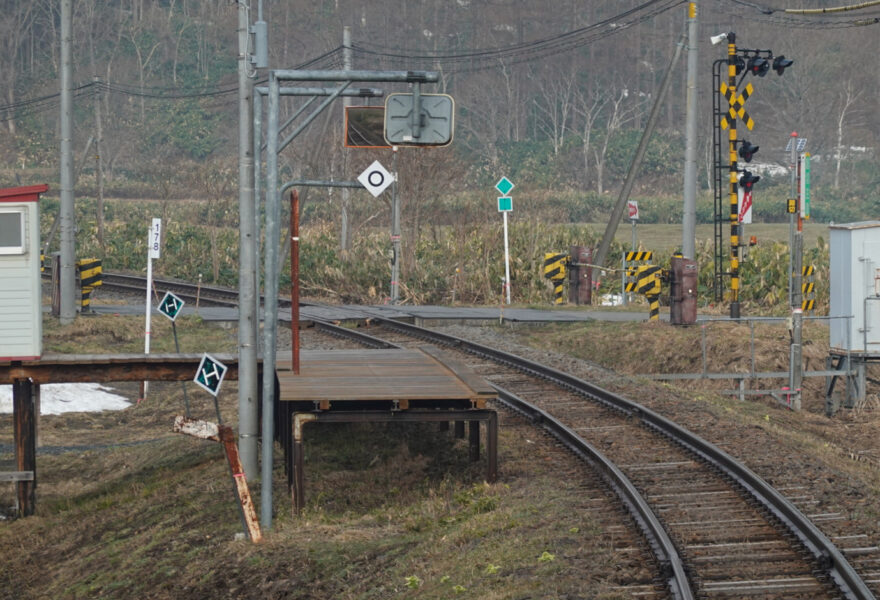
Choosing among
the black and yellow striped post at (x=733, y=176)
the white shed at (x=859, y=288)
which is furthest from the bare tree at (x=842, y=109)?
the white shed at (x=859, y=288)

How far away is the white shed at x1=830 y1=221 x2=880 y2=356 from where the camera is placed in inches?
827

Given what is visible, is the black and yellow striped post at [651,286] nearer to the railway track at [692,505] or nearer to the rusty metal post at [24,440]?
the railway track at [692,505]

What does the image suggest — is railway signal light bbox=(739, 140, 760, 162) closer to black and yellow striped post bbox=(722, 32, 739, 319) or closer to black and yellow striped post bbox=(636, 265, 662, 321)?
black and yellow striped post bbox=(722, 32, 739, 319)

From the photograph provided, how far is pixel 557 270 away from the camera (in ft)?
102

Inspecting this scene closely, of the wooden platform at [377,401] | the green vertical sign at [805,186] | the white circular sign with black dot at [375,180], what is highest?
the green vertical sign at [805,186]

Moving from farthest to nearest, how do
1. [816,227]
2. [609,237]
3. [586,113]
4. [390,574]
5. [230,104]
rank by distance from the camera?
1. [230,104]
2. [586,113]
3. [816,227]
4. [609,237]
5. [390,574]

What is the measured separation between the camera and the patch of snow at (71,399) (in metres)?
22.4

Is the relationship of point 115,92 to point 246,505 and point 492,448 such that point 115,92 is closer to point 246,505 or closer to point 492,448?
point 492,448

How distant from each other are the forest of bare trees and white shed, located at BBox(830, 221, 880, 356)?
4173 cm

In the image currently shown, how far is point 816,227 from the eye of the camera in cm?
5472

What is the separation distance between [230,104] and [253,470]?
212 feet

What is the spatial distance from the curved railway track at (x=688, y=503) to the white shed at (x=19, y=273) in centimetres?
657

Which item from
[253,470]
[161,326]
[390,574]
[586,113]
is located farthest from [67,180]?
[586,113]

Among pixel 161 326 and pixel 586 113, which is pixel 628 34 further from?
pixel 161 326
